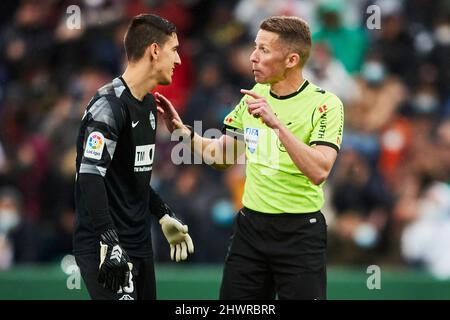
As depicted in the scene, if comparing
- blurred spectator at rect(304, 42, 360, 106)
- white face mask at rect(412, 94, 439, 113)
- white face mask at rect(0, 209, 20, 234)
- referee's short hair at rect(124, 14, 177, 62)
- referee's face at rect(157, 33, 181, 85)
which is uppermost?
blurred spectator at rect(304, 42, 360, 106)

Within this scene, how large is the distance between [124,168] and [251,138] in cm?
89

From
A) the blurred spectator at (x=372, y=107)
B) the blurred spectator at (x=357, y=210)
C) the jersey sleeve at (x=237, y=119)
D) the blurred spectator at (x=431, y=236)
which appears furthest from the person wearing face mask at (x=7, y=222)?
the jersey sleeve at (x=237, y=119)

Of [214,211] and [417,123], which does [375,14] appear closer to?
[417,123]

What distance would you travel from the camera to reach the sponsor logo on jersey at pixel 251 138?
6352 millimetres

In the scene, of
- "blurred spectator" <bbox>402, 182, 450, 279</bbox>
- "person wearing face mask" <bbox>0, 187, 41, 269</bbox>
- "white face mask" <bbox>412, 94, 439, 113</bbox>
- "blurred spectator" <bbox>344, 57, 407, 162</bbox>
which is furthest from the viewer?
"white face mask" <bbox>412, 94, 439, 113</bbox>

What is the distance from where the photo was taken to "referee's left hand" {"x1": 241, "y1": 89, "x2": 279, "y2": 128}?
5.84 m

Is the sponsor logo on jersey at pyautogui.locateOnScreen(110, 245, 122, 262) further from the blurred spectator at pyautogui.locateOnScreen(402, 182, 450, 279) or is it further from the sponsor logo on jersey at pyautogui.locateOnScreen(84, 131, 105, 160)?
the blurred spectator at pyautogui.locateOnScreen(402, 182, 450, 279)

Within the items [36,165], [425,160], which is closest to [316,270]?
[425,160]

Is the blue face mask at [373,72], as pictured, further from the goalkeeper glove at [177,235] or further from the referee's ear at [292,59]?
the goalkeeper glove at [177,235]

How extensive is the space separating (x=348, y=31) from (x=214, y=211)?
2.88 metres

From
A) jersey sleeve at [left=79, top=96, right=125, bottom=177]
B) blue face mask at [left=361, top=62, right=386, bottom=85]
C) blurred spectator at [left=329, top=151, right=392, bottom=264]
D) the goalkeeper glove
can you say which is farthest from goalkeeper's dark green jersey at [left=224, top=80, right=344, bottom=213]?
blue face mask at [left=361, top=62, right=386, bottom=85]

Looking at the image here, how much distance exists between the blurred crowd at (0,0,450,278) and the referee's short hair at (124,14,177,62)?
4.07m

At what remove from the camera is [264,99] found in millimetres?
5906

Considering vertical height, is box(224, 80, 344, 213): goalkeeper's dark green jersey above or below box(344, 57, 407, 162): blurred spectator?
below
